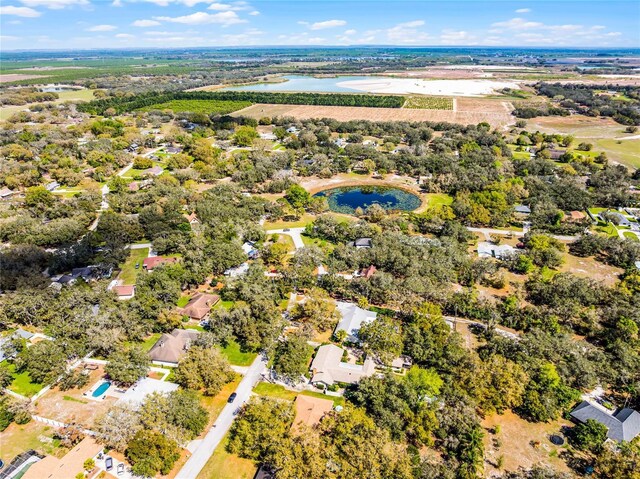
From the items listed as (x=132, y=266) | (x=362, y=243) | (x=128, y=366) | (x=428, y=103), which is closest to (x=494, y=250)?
(x=362, y=243)

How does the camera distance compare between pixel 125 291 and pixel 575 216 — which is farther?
pixel 575 216

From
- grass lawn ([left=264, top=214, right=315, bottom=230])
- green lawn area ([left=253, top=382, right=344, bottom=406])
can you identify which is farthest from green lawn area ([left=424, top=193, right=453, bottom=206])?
green lawn area ([left=253, top=382, right=344, bottom=406])

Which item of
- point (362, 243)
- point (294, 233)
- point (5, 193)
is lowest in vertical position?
point (294, 233)

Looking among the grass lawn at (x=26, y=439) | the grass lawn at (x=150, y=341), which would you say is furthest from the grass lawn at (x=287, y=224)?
the grass lawn at (x=26, y=439)

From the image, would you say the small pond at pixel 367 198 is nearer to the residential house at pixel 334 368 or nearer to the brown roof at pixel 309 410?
the residential house at pixel 334 368

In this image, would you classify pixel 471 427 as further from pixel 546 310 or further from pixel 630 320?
pixel 630 320

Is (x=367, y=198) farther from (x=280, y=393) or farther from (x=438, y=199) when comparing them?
(x=280, y=393)

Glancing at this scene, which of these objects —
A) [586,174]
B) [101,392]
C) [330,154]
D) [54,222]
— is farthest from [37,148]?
[586,174]
